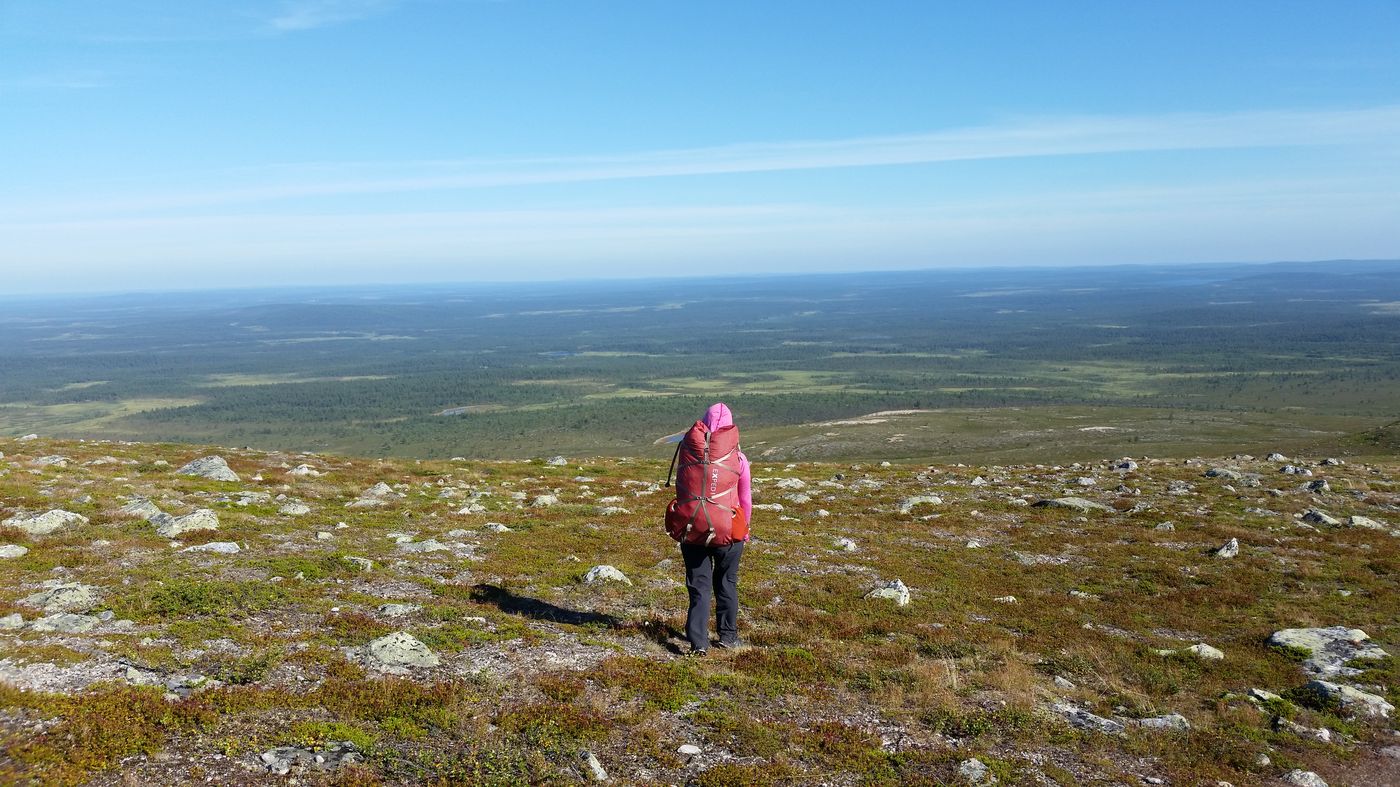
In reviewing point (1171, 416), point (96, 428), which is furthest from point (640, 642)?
point (96, 428)

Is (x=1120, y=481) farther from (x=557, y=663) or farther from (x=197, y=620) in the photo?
(x=197, y=620)

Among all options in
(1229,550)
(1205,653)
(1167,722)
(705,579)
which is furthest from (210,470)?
(1229,550)

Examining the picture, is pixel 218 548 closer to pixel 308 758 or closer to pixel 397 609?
Answer: pixel 397 609

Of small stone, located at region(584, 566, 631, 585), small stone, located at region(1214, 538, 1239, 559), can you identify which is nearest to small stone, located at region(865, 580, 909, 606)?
small stone, located at region(584, 566, 631, 585)

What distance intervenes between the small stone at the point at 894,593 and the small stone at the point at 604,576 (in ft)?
16.9

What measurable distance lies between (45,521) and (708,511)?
15643mm

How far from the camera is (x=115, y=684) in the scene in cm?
872

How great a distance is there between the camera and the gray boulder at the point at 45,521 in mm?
15984

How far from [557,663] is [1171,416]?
135 metres

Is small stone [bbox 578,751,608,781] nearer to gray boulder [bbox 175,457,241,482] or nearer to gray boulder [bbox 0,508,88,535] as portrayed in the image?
gray boulder [bbox 0,508,88,535]

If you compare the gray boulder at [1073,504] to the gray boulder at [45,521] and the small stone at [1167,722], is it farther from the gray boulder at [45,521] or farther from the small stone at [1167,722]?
the gray boulder at [45,521]

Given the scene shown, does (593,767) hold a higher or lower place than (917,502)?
higher

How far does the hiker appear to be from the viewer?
1101 centimetres

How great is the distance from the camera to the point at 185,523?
17.2 metres
